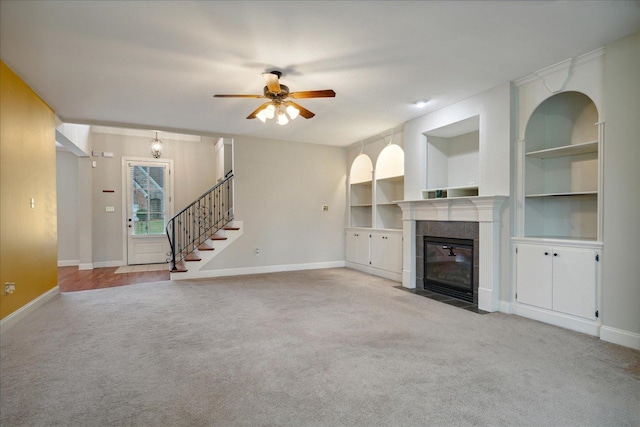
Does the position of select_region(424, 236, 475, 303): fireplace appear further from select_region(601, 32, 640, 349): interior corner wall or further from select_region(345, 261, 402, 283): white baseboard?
select_region(601, 32, 640, 349): interior corner wall

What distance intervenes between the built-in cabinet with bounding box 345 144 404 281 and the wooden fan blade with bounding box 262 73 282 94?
2951 millimetres

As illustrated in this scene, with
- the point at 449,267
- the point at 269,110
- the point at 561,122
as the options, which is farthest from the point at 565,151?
the point at 269,110

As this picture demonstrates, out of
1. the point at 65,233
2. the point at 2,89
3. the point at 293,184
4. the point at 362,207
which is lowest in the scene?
the point at 65,233

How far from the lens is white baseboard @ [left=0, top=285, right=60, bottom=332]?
347 centimetres

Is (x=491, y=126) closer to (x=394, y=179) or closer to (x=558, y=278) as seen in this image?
(x=558, y=278)

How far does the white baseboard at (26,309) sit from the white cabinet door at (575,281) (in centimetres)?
581

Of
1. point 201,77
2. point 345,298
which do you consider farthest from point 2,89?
point 345,298

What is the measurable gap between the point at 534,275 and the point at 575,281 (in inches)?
16.0

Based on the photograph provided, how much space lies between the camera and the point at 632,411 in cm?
198

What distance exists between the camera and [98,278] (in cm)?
642

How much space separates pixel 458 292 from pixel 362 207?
11.4ft

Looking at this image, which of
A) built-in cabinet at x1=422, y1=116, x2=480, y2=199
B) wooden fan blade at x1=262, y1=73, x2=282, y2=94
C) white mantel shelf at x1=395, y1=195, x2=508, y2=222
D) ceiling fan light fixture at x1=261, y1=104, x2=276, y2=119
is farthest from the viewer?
built-in cabinet at x1=422, y1=116, x2=480, y2=199

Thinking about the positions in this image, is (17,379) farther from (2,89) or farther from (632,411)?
(632,411)

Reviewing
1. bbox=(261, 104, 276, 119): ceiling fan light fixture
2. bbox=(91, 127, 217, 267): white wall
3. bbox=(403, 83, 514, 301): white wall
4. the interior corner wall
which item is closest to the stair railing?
bbox=(91, 127, 217, 267): white wall
